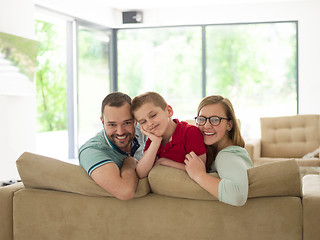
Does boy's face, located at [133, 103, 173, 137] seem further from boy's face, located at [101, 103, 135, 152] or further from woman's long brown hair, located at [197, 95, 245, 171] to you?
woman's long brown hair, located at [197, 95, 245, 171]

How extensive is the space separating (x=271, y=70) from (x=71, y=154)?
3773mm

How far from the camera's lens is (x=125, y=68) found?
28.6ft

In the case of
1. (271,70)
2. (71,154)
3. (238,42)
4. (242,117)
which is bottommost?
(71,154)

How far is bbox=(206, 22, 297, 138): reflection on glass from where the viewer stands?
786 centimetres

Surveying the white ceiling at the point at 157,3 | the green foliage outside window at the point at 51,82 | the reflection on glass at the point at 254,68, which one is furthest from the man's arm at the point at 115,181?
the reflection on glass at the point at 254,68

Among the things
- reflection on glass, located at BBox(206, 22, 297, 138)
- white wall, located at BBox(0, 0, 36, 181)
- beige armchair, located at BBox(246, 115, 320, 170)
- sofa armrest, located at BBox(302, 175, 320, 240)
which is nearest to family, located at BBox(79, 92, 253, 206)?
sofa armrest, located at BBox(302, 175, 320, 240)

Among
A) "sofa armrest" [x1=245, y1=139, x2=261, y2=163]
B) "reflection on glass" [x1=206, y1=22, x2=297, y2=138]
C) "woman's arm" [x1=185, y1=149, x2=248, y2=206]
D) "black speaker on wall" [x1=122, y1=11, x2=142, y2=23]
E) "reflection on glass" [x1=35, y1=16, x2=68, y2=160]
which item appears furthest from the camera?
"black speaker on wall" [x1=122, y1=11, x2=142, y2=23]

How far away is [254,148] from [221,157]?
3740 millimetres

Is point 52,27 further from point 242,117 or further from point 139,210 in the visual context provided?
point 139,210

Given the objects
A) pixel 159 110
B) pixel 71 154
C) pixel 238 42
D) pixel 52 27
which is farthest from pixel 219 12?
pixel 159 110

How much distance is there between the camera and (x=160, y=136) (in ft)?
6.57

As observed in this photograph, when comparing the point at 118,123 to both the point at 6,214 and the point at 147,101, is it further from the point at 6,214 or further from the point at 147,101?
the point at 6,214

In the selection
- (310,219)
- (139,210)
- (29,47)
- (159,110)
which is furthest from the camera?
(29,47)

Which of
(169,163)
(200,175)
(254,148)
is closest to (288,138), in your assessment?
(254,148)
